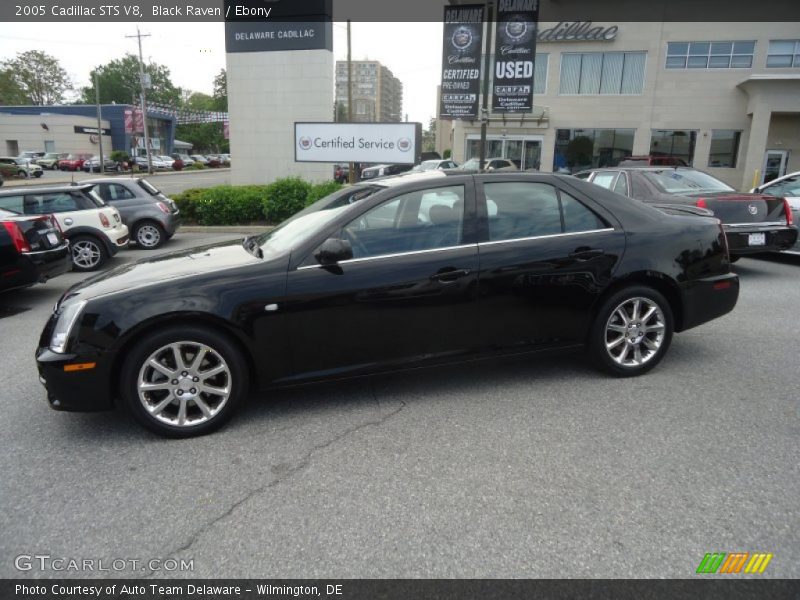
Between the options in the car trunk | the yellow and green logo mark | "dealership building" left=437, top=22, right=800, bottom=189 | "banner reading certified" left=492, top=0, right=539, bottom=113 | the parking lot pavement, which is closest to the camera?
the yellow and green logo mark

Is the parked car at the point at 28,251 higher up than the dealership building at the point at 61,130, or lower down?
lower down

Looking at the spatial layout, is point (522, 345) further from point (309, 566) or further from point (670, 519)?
A: point (309, 566)

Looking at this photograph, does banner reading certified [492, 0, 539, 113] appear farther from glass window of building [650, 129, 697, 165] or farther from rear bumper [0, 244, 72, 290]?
rear bumper [0, 244, 72, 290]

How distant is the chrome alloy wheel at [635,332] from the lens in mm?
4242

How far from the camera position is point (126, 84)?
104500 mm

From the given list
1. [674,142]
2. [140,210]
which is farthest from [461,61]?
[674,142]

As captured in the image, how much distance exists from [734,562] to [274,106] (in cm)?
1793

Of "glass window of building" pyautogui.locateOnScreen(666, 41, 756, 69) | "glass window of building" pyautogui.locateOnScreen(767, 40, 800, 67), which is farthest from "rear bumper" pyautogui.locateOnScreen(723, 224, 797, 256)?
"glass window of building" pyautogui.locateOnScreen(767, 40, 800, 67)

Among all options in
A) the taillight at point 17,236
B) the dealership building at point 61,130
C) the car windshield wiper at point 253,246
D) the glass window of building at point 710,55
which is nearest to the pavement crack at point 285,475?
the car windshield wiper at point 253,246

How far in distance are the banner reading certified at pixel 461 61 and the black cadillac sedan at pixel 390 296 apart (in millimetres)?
16573

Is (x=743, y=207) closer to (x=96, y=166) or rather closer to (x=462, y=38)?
(x=462, y=38)

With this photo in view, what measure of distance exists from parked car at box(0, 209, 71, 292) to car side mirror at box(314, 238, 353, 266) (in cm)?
506

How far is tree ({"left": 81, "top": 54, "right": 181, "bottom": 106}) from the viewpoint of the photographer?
340ft

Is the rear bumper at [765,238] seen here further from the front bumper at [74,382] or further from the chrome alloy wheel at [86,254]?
the chrome alloy wheel at [86,254]
